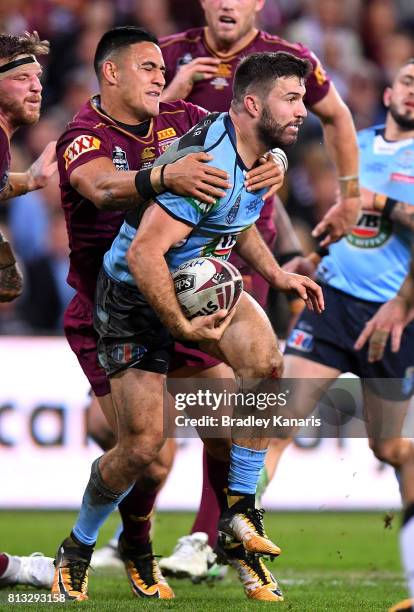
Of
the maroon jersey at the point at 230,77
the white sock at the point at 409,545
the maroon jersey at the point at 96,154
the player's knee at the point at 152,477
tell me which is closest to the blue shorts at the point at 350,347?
the maroon jersey at the point at 230,77

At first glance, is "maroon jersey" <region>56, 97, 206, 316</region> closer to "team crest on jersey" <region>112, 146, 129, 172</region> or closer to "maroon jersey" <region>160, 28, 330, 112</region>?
"team crest on jersey" <region>112, 146, 129, 172</region>

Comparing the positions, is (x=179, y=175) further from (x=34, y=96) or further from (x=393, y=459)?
(x=393, y=459)

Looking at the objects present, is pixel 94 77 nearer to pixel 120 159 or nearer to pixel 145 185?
pixel 120 159

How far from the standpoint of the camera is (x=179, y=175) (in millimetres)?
5281

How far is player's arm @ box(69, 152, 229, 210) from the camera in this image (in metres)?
5.28

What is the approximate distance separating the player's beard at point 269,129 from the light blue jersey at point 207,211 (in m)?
0.13

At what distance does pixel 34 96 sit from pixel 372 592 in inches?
120

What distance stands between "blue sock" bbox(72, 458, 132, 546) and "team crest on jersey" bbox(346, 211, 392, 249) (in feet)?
8.37

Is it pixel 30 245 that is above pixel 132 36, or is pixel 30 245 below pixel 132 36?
below

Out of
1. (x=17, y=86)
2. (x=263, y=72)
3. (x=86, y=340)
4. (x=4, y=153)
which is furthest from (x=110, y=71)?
(x=86, y=340)

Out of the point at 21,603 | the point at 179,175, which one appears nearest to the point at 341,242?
the point at 179,175

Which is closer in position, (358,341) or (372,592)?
(372,592)

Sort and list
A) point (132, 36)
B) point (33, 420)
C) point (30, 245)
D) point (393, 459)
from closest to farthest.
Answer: point (132, 36)
point (393, 459)
point (33, 420)
point (30, 245)

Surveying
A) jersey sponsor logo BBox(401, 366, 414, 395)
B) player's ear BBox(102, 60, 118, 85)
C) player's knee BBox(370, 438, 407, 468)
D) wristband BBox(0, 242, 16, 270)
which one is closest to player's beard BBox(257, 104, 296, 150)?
player's ear BBox(102, 60, 118, 85)
